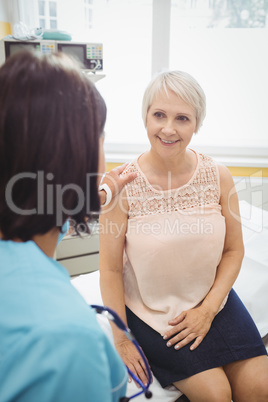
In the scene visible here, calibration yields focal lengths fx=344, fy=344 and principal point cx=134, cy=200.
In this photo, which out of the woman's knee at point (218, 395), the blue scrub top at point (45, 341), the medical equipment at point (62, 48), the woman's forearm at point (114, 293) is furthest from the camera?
the medical equipment at point (62, 48)

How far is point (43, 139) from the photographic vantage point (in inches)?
23.5

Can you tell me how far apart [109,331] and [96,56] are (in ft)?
5.14

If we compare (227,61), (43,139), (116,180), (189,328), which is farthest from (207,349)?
(227,61)

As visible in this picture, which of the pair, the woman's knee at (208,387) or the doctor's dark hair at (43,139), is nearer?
the doctor's dark hair at (43,139)

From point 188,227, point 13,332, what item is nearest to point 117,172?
point 188,227

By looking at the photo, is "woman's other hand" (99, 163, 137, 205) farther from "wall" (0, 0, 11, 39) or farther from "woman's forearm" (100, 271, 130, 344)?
"wall" (0, 0, 11, 39)

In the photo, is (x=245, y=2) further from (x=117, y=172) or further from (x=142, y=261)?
(x=142, y=261)

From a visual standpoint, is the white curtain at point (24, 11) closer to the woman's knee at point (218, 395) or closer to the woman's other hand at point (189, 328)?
the woman's other hand at point (189, 328)

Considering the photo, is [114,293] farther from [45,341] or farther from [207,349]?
[45,341]

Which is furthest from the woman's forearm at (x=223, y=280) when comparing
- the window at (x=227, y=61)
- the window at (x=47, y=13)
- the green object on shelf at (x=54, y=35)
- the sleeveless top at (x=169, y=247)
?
the window at (x=47, y=13)

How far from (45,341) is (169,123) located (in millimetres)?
915

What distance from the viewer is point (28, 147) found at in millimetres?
596

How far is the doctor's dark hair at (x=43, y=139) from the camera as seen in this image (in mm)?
591

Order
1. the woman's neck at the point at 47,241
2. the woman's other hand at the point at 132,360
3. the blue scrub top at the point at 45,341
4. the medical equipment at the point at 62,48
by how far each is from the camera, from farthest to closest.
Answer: the medical equipment at the point at 62,48
the woman's other hand at the point at 132,360
the woman's neck at the point at 47,241
the blue scrub top at the point at 45,341
